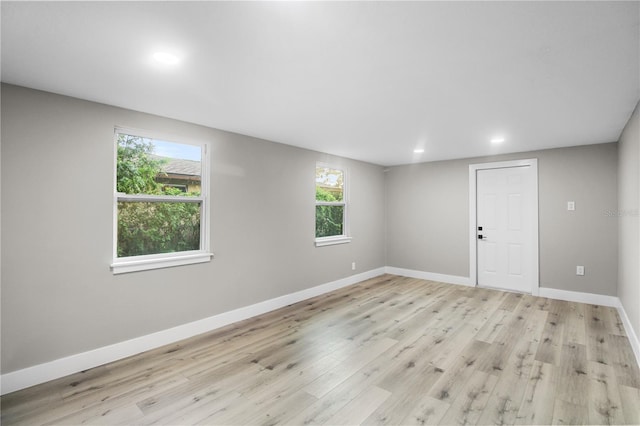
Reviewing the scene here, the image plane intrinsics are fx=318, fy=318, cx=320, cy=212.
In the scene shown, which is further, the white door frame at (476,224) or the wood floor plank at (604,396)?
the white door frame at (476,224)

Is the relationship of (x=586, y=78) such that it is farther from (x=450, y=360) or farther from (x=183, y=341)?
(x=183, y=341)

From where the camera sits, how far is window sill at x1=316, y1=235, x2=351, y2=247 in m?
5.07

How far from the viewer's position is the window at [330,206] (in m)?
5.18

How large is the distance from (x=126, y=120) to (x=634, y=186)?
189 inches

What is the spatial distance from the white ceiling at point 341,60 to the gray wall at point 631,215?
306 mm

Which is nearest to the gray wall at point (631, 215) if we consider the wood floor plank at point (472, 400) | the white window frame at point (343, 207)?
the wood floor plank at point (472, 400)

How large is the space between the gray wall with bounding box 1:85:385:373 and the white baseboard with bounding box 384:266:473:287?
3.30 m

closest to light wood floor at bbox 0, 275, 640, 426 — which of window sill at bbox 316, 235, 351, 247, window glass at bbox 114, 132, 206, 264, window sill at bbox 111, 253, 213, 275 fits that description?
window sill at bbox 111, 253, 213, 275

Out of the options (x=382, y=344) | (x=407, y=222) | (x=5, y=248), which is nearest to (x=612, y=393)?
(x=382, y=344)

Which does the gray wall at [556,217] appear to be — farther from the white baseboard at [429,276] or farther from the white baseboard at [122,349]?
the white baseboard at [122,349]

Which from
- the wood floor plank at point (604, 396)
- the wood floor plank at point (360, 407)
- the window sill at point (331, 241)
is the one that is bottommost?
the wood floor plank at point (360, 407)

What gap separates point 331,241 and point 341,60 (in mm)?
3529

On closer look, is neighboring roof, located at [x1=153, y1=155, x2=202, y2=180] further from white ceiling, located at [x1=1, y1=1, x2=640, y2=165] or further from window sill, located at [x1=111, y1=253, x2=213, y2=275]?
window sill, located at [x1=111, y1=253, x2=213, y2=275]

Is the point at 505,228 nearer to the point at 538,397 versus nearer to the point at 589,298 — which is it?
the point at 589,298
